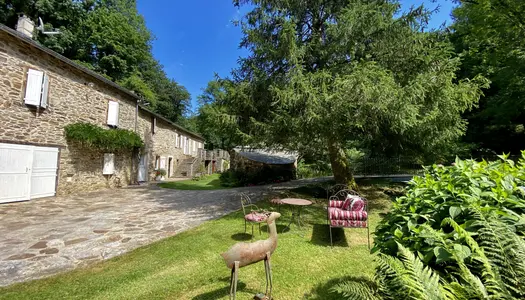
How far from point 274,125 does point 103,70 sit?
70.4 ft

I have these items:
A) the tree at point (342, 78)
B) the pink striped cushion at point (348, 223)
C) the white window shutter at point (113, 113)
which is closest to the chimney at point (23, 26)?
the white window shutter at point (113, 113)

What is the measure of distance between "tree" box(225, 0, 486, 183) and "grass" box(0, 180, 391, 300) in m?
3.11

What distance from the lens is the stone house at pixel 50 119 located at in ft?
25.9

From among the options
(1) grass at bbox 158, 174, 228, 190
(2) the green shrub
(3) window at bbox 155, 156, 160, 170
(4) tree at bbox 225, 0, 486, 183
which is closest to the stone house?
(1) grass at bbox 158, 174, 228, 190

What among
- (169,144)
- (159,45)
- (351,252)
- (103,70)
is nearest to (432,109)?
(351,252)

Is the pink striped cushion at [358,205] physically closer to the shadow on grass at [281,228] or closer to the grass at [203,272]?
the grass at [203,272]

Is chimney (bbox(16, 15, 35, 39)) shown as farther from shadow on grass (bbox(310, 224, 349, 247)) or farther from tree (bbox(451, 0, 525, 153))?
tree (bbox(451, 0, 525, 153))

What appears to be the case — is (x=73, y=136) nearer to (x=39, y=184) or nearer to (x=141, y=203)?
(x=39, y=184)

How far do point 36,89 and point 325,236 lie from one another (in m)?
11.3

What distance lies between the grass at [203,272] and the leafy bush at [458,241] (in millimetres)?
1556

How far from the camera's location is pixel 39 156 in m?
8.83

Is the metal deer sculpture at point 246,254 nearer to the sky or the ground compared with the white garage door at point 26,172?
nearer to the ground

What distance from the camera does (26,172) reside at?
834cm

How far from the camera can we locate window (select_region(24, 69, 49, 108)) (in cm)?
834
